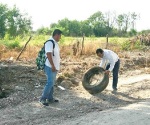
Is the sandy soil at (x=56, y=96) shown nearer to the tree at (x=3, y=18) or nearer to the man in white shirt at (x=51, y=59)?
the man in white shirt at (x=51, y=59)

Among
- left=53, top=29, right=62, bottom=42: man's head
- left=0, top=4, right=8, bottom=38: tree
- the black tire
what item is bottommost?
the black tire

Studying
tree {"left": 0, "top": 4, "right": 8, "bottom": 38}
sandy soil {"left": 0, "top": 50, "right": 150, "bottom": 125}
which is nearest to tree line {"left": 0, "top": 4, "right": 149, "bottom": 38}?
tree {"left": 0, "top": 4, "right": 8, "bottom": 38}

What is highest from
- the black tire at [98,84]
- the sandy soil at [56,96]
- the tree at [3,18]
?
the tree at [3,18]

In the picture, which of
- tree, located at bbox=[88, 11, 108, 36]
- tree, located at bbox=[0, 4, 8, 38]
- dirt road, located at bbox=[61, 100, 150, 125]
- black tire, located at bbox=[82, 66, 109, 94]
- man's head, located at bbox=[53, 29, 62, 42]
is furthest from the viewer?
tree, located at bbox=[88, 11, 108, 36]

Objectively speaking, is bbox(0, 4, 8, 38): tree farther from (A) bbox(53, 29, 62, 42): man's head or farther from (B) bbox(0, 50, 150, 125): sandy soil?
(A) bbox(53, 29, 62, 42): man's head

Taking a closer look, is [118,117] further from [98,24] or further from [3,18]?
[98,24]

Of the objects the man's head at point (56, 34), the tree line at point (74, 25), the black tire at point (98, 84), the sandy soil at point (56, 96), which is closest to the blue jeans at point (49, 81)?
the sandy soil at point (56, 96)

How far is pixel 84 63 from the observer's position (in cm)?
1741

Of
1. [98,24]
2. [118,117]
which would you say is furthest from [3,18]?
[118,117]

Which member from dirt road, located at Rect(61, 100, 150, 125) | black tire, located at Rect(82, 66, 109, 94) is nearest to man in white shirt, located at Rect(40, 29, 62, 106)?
dirt road, located at Rect(61, 100, 150, 125)

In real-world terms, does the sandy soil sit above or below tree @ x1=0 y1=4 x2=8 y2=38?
below

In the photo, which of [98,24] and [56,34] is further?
[98,24]

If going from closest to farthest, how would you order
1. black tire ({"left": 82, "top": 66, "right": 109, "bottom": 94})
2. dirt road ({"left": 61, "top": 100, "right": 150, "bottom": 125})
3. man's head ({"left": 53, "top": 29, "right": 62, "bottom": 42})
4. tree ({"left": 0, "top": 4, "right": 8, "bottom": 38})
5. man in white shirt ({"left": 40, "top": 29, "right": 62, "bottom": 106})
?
dirt road ({"left": 61, "top": 100, "right": 150, "bottom": 125}) < man in white shirt ({"left": 40, "top": 29, "right": 62, "bottom": 106}) < man's head ({"left": 53, "top": 29, "right": 62, "bottom": 42}) < black tire ({"left": 82, "top": 66, "right": 109, "bottom": 94}) < tree ({"left": 0, "top": 4, "right": 8, "bottom": 38})

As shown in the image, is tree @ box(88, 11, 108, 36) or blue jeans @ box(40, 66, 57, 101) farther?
Result: tree @ box(88, 11, 108, 36)
